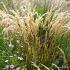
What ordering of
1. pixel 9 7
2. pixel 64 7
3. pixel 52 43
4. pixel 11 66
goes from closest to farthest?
pixel 11 66 < pixel 52 43 < pixel 64 7 < pixel 9 7

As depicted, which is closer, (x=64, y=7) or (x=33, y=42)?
(x=33, y=42)

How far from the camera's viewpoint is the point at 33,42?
3.37 metres

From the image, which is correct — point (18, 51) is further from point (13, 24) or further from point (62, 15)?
point (62, 15)

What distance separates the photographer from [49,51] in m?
3.41

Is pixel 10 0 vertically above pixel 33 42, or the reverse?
pixel 10 0

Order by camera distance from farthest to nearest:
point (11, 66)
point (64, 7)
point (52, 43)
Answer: point (64, 7)
point (52, 43)
point (11, 66)

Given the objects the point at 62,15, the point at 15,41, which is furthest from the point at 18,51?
the point at 62,15

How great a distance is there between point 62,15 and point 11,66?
0.84 metres

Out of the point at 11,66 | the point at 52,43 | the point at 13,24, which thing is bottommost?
the point at 11,66

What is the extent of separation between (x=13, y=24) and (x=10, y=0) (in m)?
2.00

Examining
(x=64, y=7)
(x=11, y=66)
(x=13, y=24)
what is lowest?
(x=11, y=66)

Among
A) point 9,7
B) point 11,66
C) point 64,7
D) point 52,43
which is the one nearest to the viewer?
point 11,66

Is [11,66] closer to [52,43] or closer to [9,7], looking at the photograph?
[52,43]

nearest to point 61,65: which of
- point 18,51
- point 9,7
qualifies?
point 18,51
